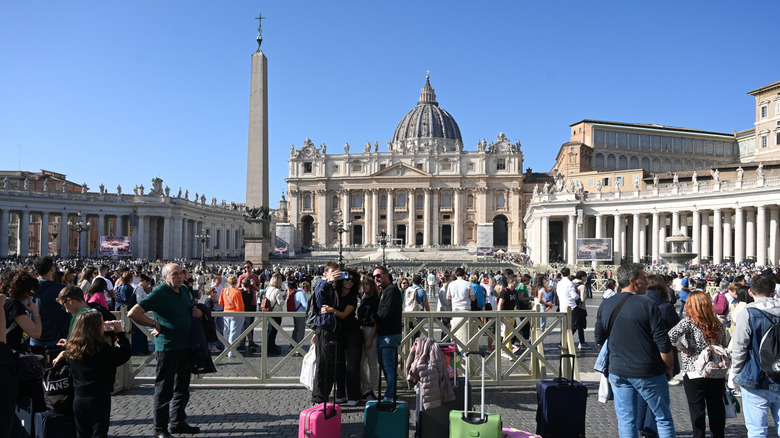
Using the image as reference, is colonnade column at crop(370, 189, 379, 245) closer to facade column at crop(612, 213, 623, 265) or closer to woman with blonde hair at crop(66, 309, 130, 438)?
facade column at crop(612, 213, 623, 265)

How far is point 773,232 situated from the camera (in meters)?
36.0

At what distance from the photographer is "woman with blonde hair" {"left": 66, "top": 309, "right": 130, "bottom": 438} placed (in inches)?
172

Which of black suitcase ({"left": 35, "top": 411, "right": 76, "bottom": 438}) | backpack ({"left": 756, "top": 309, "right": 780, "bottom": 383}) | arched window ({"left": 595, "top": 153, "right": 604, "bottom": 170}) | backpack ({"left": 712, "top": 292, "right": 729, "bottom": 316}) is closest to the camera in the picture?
backpack ({"left": 756, "top": 309, "right": 780, "bottom": 383})

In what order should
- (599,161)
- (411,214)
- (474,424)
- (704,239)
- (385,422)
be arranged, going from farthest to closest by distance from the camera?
(411,214)
(599,161)
(704,239)
(385,422)
(474,424)

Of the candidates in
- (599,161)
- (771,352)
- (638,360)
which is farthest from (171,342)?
(599,161)

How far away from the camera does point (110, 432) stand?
574cm

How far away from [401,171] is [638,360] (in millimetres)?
82622

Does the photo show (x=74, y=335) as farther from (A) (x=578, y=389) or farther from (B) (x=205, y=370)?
(A) (x=578, y=389)

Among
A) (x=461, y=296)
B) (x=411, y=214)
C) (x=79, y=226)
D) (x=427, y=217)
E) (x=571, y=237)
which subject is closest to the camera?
(x=461, y=296)

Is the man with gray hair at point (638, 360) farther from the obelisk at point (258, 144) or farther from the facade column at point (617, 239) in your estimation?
the facade column at point (617, 239)

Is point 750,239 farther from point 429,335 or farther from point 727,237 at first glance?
point 429,335

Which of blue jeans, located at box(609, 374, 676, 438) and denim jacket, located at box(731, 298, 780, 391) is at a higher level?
denim jacket, located at box(731, 298, 780, 391)

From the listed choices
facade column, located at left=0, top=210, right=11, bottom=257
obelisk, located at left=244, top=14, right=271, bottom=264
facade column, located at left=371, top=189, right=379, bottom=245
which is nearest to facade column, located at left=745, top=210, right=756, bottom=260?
obelisk, located at left=244, top=14, right=271, bottom=264

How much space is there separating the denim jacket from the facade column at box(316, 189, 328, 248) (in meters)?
83.9
